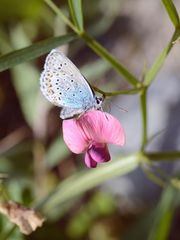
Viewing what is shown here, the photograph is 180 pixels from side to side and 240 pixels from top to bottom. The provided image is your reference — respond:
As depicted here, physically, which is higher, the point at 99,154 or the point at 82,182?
the point at 99,154

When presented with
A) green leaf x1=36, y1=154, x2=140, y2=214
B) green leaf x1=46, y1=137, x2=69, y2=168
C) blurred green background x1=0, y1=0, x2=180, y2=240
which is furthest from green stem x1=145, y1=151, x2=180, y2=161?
green leaf x1=46, y1=137, x2=69, y2=168

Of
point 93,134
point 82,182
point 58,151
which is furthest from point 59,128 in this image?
point 93,134

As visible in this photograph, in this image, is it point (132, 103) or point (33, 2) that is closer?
point (33, 2)

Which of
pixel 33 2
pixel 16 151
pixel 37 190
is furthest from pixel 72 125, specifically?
pixel 33 2

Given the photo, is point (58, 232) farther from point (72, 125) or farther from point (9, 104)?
point (72, 125)

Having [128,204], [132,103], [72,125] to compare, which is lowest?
[128,204]

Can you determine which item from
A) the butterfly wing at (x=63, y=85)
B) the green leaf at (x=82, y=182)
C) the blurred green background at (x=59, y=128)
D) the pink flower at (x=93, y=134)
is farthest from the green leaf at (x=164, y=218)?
the butterfly wing at (x=63, y=85)

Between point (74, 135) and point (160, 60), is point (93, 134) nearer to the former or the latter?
point (74, 135)

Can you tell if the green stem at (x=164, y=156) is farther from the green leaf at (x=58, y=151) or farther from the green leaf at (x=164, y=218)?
the green leaf at (x=58, y=151)
